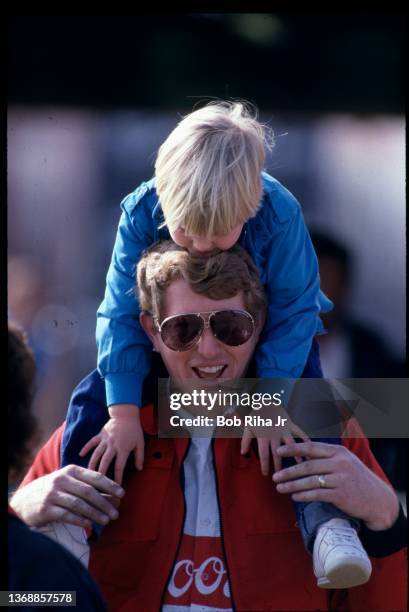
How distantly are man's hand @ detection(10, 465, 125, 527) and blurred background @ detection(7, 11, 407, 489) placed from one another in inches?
18.5

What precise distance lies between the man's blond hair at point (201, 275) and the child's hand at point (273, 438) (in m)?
0.27

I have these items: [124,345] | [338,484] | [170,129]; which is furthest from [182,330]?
[170,129]

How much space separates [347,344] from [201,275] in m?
1.23

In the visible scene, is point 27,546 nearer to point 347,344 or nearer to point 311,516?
point 311,516

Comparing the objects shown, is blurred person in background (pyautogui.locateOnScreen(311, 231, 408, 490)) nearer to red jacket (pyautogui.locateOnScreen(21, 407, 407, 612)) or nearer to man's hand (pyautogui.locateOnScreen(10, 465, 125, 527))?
red jacket (pyautogui.locateOnScreen(21, 407, 407, 612))

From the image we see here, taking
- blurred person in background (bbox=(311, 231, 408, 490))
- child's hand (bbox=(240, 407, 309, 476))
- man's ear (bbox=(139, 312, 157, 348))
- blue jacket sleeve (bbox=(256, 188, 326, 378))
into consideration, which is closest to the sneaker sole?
child's hand (bbox=(240, 407, 309, 476))

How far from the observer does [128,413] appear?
7.16 ft

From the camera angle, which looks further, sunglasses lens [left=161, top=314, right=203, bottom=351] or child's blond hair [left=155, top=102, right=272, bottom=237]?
sunglasses lens [left=161, top=314, right=203, bottom=351]

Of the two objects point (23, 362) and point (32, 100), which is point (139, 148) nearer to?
point (32, 100)

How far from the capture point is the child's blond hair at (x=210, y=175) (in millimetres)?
1973

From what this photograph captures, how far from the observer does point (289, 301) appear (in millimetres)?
2191

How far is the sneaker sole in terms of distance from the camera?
1.90 metres

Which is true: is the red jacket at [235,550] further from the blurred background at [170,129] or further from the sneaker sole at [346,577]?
the blurred background at [170,129]

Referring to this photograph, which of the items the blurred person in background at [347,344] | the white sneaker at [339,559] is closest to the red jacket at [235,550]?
the white sneaker at [339,559]
